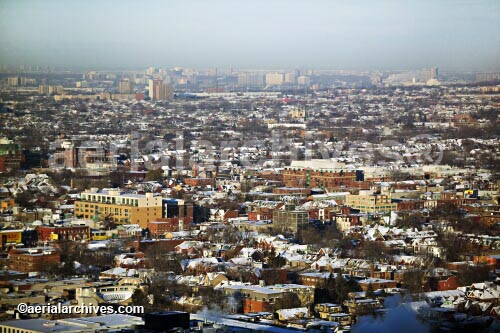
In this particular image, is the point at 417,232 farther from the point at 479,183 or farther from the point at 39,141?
the point at 39,141

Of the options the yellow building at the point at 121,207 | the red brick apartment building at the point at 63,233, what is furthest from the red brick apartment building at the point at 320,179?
the red brick apartment building at the point at 63,233

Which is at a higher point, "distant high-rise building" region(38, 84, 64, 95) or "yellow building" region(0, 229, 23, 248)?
"yellow building" region(0, 229, 23, 248)

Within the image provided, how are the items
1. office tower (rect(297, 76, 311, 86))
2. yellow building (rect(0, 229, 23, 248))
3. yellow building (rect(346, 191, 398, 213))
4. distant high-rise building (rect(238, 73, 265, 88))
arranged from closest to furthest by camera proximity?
1. yellow building (rect(0, 229, 23, 248))
2. yellow building (rect(346, 191, 398, 213))
3. distant high-rise building (rect(238, 73, 265, 88))
4. office tower (rect(297, 76, 311, 86))

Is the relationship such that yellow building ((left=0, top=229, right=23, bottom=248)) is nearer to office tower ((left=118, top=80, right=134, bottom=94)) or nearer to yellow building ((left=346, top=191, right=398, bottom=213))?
yellow building ((left=346, top=191, right=398, bottom=213))

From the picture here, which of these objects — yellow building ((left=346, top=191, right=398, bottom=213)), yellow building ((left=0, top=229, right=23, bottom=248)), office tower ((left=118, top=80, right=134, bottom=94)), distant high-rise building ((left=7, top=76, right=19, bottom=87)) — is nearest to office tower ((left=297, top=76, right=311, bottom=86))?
office tower ((left=118, top=80, right=134, bottom=94))

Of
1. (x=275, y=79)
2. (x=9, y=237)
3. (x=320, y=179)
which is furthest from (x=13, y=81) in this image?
(x=275, y=79)

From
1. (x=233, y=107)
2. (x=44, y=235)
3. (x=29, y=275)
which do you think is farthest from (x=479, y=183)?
(x=233, y=107)
